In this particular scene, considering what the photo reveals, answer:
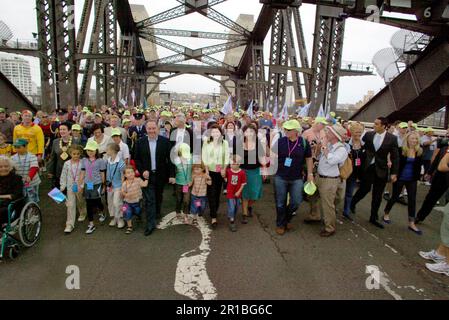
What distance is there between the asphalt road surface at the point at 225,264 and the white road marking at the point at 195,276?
1 cm

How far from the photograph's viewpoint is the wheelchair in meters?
3.90

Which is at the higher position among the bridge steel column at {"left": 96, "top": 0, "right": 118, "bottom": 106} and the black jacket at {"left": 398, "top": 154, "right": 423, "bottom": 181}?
the bridge steel column at {"left": 96, "top": 0, "right": 118, "bottom": 106}

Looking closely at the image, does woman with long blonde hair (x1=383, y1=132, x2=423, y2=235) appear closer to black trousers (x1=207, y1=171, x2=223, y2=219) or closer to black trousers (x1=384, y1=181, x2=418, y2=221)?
black trousers (x1=384, y1=181, x2=418, y2=221)

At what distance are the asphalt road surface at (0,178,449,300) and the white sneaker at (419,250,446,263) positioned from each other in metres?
0.11

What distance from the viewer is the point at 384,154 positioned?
542cm

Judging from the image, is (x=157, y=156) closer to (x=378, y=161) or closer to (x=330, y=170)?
(x=330, y=170)

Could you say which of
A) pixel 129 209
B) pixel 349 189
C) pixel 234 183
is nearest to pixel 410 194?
pixel 349 189

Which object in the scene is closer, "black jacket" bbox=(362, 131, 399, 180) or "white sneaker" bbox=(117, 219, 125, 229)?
"white sneaker" bbox=(117, 219, 125, 229)

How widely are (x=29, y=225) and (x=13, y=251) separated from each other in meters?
0.43

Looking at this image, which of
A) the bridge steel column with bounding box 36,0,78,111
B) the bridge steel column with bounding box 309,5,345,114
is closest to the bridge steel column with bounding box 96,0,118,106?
the bridge steel column with bounding box 36,0,78,111

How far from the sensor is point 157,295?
127 inches

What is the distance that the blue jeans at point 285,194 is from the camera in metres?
4.92

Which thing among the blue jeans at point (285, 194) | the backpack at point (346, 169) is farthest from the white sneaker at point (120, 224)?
the backpack at point (346, 169)

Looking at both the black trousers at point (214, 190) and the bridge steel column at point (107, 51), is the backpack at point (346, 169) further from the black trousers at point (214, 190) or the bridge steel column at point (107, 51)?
the bridge steel column at point (107, 51)
